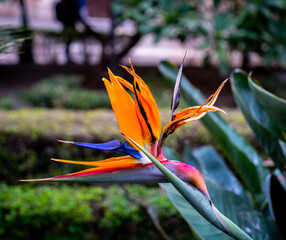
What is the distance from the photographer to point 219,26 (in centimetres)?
312

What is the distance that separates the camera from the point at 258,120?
76cm

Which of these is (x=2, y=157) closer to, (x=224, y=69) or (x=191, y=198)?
(x=191, y=198)

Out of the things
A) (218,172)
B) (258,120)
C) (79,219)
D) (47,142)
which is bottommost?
(79,219)

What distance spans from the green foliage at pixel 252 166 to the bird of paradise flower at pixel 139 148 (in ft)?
0.75

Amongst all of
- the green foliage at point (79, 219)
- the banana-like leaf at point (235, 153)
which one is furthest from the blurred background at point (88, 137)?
the banana-like leaf at point (235, 153)

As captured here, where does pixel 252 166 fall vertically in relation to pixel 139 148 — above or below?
below

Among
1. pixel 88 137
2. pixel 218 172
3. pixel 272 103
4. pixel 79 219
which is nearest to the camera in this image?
pixel 272 103

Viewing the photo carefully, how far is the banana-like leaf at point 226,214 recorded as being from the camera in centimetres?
63

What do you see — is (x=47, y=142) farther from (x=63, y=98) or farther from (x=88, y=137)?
(x=63, y=98)

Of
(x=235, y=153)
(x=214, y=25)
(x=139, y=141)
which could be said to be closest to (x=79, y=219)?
(x=235, y=153)

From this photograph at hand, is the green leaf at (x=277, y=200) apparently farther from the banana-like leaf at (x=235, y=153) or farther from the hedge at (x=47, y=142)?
the hedge at (x=47, y=142)

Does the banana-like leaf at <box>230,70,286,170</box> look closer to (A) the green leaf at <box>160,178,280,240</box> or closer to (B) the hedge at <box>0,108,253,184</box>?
(A) the green leaf at <box>160,178,280,240</box>

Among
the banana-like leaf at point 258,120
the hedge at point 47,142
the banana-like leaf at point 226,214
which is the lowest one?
the hedge at point 47,142

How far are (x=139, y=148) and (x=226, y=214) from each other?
384 mm
